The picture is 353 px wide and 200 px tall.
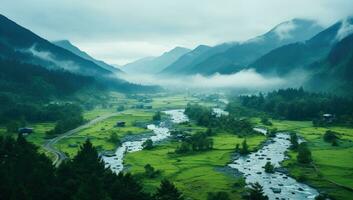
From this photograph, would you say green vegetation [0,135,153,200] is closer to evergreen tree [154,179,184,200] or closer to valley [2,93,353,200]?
evergreen tree [154,179,184,200]

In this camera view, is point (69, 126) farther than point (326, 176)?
Yes

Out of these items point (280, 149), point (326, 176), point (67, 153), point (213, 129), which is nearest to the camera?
point (326, 176)

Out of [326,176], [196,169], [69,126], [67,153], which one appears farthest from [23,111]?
[326,176]

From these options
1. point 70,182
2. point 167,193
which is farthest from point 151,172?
point 70,182

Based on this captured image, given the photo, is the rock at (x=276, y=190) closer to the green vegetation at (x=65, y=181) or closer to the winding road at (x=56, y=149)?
the green vegetation at (x=65, y=181)

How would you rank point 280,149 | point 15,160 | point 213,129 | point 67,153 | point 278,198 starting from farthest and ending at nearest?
point 213,129 < point 280,149 < point 67,153 < point 278,198 < point 15,160

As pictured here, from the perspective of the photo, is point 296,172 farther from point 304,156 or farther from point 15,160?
point 15,160

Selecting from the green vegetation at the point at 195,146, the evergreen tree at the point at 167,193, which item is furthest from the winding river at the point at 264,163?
the evergreen tree at the point at 167,193
